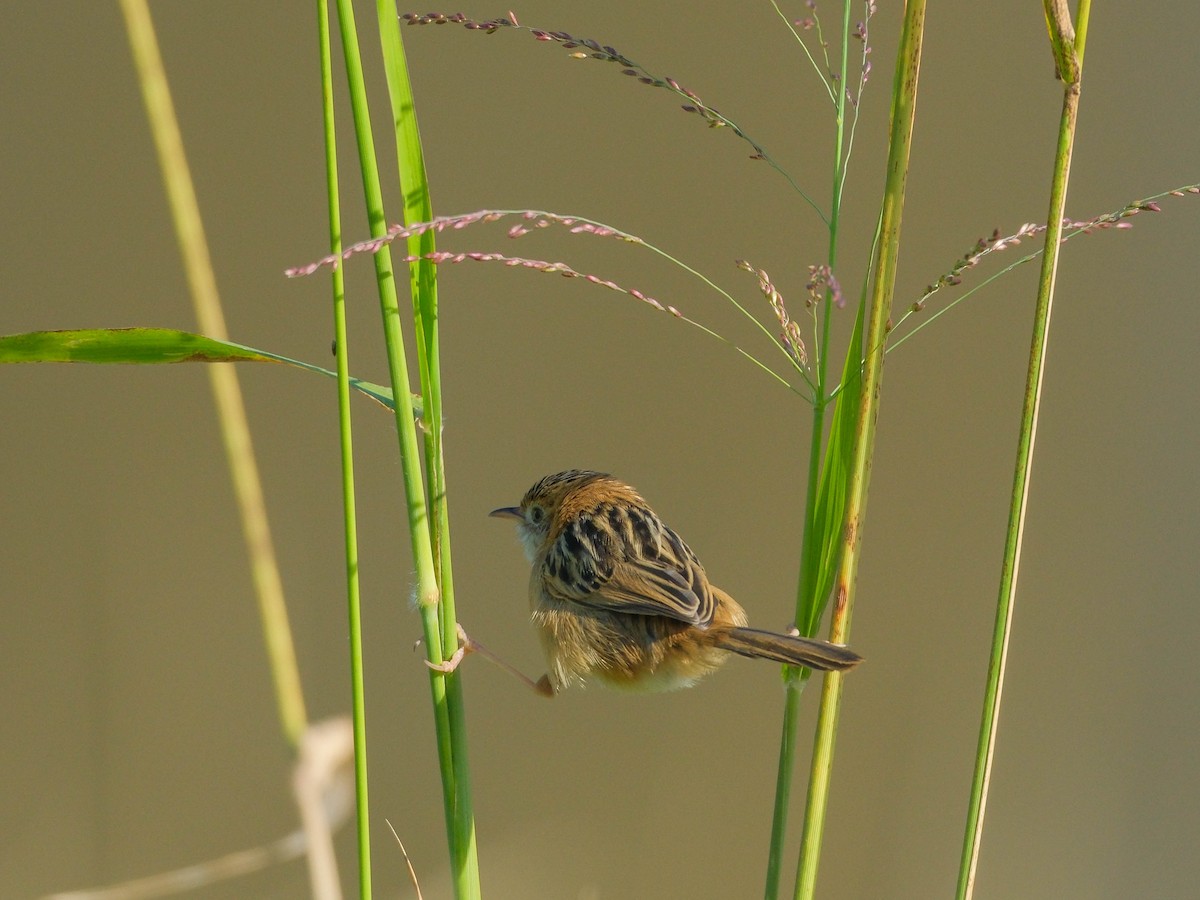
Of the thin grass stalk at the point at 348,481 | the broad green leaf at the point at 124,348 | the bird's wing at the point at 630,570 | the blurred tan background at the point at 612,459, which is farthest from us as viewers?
the blurred tan background at the point at 612,459

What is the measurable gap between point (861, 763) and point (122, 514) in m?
1.83

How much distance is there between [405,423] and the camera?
108 centimetres

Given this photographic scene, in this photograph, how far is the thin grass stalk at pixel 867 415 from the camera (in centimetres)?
115

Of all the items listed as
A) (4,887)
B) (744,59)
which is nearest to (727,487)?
(744,59)

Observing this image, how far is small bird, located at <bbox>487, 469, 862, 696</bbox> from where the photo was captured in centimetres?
170

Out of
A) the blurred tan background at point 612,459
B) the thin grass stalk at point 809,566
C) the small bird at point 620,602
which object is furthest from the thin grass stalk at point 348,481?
the blurred tan background at point 612,459

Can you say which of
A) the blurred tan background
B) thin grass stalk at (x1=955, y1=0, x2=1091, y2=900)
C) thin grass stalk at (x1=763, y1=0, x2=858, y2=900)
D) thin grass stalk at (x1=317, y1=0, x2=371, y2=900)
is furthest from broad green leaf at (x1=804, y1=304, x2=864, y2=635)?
the blurred tan background

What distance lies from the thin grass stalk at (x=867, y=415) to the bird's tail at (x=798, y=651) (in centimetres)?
4

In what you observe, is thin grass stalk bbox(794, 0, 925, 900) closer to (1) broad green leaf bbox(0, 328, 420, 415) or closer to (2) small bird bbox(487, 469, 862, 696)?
(2) small bird bbox(487, 469, 862, 696)

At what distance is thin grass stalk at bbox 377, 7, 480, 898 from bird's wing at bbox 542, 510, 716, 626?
528mm

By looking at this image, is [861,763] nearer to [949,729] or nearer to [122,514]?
[949,729]

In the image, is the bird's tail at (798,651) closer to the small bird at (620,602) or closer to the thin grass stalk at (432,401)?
the small bird at (620,602)

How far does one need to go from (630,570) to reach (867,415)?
0.68 m

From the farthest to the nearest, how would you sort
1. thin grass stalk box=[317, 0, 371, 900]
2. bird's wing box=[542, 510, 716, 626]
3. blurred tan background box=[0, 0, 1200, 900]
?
blurred tan background box=[0, 0, 1200, 900]
bird's wing box=[542, 510, 716, 626]
thin grass stalk box=[317, 0, 371, 900]
